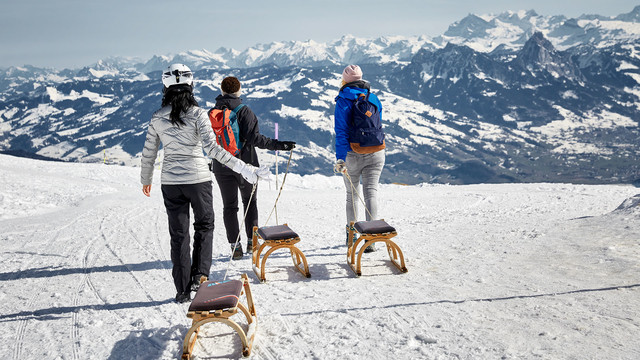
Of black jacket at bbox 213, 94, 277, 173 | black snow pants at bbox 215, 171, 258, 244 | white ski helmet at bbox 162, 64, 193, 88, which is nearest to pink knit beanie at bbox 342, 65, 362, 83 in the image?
black jacket at bbox 213, 94, 277, 173

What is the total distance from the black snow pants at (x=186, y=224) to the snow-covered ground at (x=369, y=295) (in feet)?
1.60

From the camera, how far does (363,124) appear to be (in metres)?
7.04

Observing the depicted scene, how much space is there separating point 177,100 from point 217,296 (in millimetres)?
2387

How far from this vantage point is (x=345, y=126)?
7055 mm

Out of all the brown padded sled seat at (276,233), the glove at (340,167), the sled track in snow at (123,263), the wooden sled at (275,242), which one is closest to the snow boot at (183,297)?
the sled track in snow at (123,263)

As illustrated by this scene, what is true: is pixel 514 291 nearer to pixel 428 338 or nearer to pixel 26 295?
pixel 428 338

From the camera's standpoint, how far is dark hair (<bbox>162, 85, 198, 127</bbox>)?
5.02m

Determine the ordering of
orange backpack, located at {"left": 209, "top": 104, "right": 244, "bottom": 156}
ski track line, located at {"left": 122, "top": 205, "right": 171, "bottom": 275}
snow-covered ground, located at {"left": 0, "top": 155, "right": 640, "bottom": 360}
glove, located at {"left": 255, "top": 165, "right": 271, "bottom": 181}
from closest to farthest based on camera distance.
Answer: snow-covered ground, located at {"left": 0, "top": 155, "right": 640, "bottom": 360}
glove, located at {"left": 255, "top": 165, "right": 271, "bottom": 181}
orange backpack, located at {"left": 209, "top": 104, "right": 244, "bottom": 156}
ski track line, located at {"left": 122, "top": 205, "right": 171, "bottom": 275}

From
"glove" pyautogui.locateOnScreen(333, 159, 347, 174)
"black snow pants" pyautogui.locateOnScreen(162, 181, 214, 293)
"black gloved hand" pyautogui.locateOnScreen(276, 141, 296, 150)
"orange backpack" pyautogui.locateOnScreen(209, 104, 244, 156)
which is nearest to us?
"black snow pants" pyautogui.locateOnScreen(162, 181, 214, 293)

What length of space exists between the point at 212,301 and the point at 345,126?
155 inches

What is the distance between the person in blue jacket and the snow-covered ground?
1.13 metres

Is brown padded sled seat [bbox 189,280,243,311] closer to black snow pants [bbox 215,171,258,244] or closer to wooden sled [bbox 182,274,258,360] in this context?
wooden sled [bbox 182,274,258,360]

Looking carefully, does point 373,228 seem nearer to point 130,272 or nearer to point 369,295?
point 369,295

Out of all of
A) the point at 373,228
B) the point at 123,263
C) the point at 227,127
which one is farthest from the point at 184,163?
the point at 123,263
